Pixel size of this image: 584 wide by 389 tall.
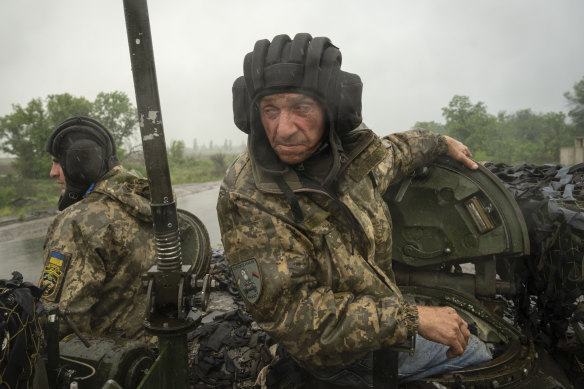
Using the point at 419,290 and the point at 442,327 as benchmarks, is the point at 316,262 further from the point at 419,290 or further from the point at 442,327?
the point at 419,290

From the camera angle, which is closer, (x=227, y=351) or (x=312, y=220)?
(x=312, y=220)

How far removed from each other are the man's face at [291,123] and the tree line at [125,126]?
52.5 ft

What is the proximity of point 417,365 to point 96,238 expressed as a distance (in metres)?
2.50

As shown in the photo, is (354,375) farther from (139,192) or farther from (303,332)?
→ (139,192)

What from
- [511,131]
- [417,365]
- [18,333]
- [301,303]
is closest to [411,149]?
[417,365]

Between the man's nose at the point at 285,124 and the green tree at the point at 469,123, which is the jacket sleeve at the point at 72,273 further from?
the green tree at the point at 469,123

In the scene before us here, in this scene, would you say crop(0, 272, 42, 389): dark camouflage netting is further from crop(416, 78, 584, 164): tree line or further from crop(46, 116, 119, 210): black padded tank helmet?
crop(416, 78, 584, 164): tree line

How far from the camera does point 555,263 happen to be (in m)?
2.78

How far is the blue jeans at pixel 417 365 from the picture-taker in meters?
2.31

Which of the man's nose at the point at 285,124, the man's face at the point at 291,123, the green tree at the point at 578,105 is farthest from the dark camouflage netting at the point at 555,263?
the green tree at the point at 578,105

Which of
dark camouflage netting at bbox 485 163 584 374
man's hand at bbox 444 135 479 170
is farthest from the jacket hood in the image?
dark camouflage netting at bbox 485 163 584 374

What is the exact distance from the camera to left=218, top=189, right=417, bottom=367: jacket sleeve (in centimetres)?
187

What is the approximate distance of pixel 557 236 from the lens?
2729 mm

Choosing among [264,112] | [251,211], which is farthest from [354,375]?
[264,112]
